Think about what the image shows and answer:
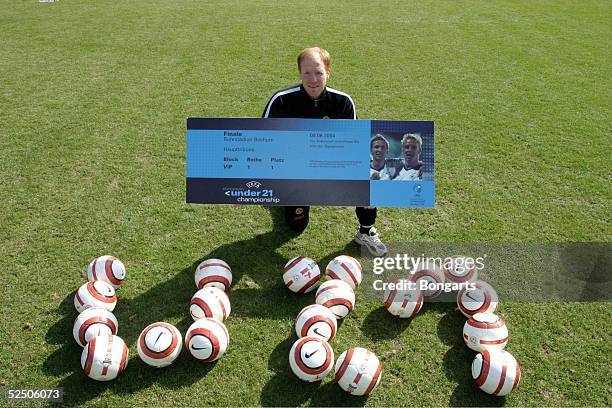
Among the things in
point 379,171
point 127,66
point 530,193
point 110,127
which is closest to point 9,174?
point 110,127

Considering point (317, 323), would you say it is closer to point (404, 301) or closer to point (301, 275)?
point (301, 275)

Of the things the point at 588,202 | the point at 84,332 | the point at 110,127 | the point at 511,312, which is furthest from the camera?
the point at 110,127

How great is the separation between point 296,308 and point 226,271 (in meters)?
0.92

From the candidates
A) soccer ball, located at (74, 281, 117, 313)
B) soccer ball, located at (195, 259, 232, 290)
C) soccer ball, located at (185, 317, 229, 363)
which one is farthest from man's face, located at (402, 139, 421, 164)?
soccer ball, located at (74, 281, 117, 313)

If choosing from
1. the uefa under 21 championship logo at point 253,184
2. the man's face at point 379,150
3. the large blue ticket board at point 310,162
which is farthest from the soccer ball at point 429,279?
the uefa under 21 championship logo at point 253,184

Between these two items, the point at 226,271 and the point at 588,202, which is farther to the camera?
the point at 588,202

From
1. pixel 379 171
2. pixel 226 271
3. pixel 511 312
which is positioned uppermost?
pixel 379 171

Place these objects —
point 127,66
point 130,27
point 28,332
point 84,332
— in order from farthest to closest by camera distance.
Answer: point 130,27
point 127,66
point 28,332
point 84,332

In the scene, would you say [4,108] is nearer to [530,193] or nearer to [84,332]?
[84,332]

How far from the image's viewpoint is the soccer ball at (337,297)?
5336 millimetres

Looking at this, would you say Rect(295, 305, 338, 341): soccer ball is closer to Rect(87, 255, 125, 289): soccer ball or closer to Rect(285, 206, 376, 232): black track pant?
Rect(285, 206, 376, 232): black track pant

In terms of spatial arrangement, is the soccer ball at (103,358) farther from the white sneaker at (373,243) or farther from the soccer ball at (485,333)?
the soccer ball at (485,333)

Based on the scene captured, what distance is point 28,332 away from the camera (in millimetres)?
5277

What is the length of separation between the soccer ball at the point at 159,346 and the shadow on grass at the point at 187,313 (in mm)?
156
